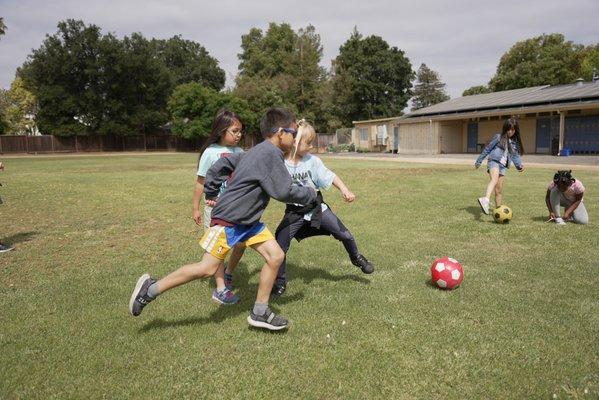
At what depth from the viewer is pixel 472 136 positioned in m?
38.0

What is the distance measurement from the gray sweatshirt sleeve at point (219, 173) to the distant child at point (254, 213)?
183 millimetres

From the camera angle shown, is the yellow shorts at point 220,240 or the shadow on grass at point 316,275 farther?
the shadow on grass at point 316,275

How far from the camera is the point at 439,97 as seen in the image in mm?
73438

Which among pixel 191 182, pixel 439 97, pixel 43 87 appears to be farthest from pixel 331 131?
pixel 191 182

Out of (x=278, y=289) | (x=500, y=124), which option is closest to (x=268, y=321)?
(x=278, y=289)

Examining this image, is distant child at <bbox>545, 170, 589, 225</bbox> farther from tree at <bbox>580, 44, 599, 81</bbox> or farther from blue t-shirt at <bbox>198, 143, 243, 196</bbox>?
tree at <bbox>580, 44, 599, 81</bbox>

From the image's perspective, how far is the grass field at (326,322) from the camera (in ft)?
9.80

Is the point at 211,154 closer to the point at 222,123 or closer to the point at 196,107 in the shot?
the point at 222,123

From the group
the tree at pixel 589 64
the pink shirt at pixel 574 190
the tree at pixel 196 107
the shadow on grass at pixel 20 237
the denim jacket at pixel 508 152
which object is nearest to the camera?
the shadow on grass at pixel 20 237

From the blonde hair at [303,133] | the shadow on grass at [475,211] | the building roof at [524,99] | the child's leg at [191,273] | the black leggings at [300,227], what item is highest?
the building roof at [524,99]

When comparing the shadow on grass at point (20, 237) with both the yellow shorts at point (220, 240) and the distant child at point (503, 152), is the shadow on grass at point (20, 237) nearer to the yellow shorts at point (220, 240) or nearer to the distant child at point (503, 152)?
the yellow shorts at point (220, 240)

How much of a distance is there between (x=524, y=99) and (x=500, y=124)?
9.35 feet

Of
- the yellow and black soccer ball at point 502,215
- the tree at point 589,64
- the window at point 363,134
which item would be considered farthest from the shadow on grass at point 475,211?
the tree at point 589,64

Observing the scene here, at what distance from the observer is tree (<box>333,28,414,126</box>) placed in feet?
204
